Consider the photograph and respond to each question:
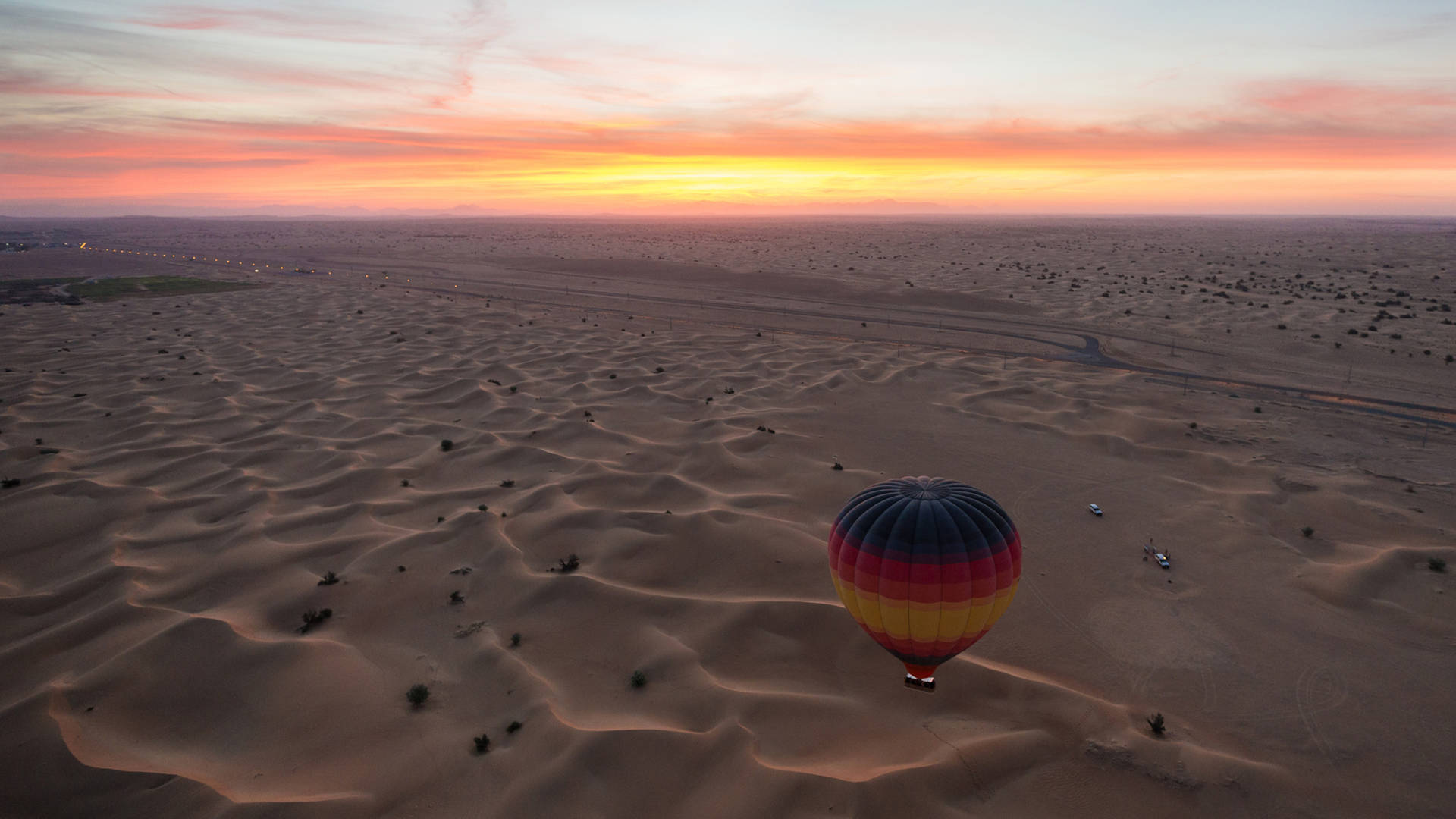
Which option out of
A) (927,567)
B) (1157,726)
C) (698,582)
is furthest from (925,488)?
(698,582)

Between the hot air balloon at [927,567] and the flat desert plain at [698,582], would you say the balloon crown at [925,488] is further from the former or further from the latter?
the flat desert plain at [698,582]

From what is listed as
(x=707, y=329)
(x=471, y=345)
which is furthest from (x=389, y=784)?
(x=707, y=329)

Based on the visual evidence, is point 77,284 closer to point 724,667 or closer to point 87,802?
point 87,802

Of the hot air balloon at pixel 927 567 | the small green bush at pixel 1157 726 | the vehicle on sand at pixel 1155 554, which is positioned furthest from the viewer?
the vehicle on sand at pixel 1155 554

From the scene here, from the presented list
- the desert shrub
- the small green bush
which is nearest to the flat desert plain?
the small green bush

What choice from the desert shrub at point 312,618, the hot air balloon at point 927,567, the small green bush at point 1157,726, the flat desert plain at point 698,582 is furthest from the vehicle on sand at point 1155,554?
the desert shrub at point 312,618

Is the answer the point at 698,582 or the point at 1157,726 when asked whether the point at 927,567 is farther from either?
the point at 698,582
